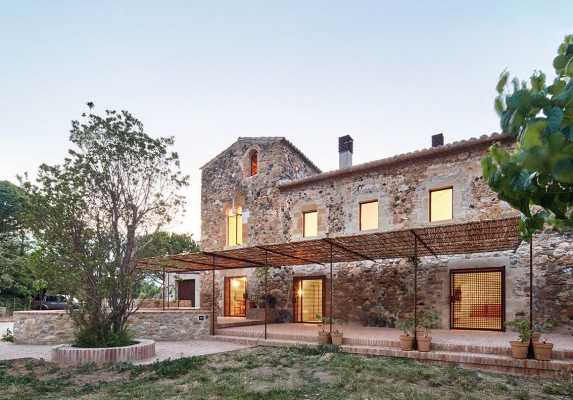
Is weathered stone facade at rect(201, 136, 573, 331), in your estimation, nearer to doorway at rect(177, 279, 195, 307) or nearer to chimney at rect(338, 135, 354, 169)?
chimney at rect(338, 135, 354, 169)

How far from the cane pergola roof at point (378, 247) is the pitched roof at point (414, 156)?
108 inches

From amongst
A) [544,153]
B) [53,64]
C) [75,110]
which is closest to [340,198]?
[75,110]

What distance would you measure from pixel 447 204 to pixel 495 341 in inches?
162

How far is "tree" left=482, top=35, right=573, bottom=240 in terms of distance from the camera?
60.7 inches

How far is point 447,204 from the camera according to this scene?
12.3 meters

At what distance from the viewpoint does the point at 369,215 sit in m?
13.9

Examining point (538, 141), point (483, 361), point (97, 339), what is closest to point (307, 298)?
point (483, 361)

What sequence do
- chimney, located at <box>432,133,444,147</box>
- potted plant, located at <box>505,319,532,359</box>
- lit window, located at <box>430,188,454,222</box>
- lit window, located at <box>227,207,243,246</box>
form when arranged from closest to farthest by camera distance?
potted plant, located at <box>505,319,532,359</box> < lit window, located at <box>430,188,454,222</box> < chimney, located at <box>432,133,444,147</box> < lit window, located at <box>227,207,243,246</box>

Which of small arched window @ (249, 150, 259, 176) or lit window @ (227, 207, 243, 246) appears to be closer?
lit window @ (227, 207, 243, 246)

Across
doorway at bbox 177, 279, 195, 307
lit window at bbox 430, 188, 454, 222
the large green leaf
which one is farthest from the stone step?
doorway at bbox 177, 279, 195, 307

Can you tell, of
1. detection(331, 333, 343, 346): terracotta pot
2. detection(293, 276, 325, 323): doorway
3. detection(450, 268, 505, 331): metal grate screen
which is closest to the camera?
detection(331, 333, 343, 346): terracotta pot

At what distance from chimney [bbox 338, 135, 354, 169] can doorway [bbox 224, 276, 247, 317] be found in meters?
6.03

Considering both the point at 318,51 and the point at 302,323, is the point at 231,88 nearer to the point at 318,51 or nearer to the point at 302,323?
the point at 318,51

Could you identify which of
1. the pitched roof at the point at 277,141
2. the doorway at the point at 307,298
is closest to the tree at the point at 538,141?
the doorway at the point at 307,298
